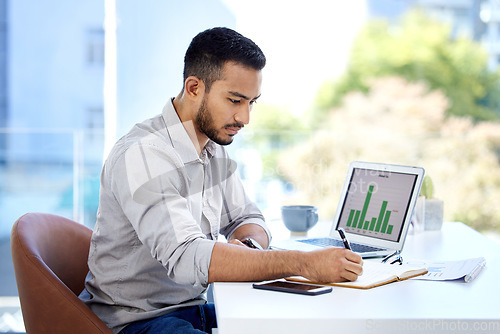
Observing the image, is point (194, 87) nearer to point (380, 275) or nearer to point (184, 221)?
point (184, 221)

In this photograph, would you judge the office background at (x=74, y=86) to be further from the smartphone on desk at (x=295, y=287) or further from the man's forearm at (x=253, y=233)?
the smartphone on desk at (x=295, y=287)

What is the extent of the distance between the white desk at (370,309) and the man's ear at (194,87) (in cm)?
55

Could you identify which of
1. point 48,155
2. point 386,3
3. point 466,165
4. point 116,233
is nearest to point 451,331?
point 116,233

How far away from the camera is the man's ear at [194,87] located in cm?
148

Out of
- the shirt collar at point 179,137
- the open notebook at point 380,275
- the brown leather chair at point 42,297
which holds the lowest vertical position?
the brown leather chair at point 42,297

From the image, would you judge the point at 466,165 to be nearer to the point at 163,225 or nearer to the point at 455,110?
the point at 455,110

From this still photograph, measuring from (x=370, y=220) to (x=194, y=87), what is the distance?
0.65 metres

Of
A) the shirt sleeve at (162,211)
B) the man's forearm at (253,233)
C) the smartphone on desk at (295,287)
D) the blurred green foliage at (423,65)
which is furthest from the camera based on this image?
the blurred green foliage at (423,65)

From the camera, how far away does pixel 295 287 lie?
1.11m


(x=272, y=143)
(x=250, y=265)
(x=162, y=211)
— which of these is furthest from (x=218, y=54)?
(x=272, y=143)

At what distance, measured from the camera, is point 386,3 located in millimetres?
8148

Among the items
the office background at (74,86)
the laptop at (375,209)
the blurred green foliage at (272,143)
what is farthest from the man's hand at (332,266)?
the blurred green foliage at (272,143)

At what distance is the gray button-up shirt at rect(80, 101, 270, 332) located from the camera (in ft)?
3.95

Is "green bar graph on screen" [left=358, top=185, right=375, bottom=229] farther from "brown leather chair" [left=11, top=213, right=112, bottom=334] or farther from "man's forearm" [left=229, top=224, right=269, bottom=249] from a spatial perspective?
"brown leather chair" [left=11, top=213, right=112, bottom=334]
